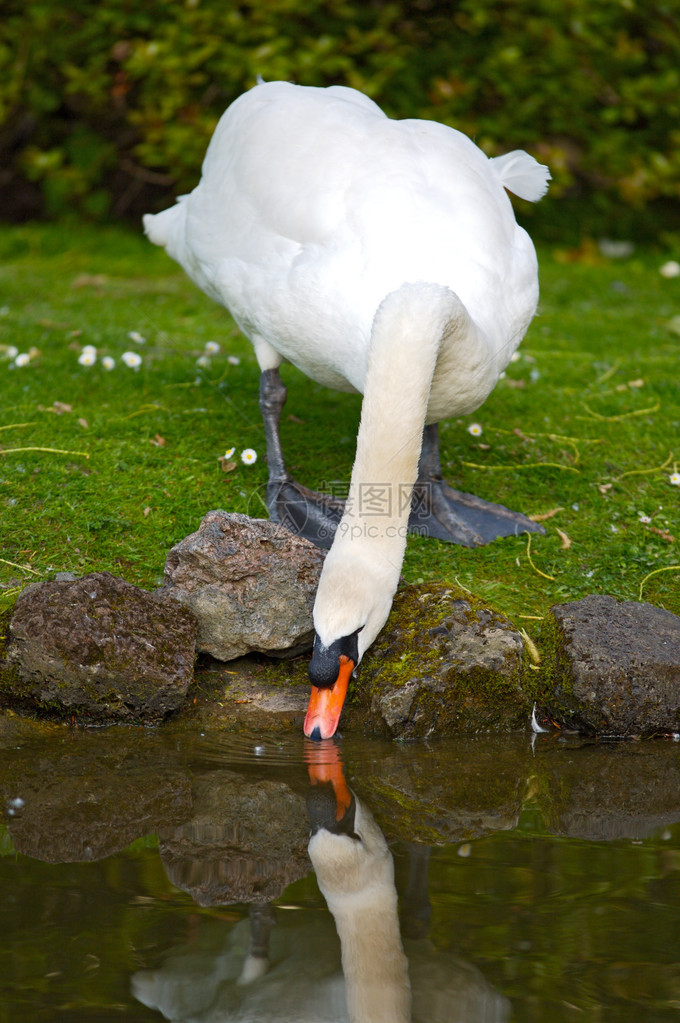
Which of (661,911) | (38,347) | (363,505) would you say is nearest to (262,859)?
(661,911)

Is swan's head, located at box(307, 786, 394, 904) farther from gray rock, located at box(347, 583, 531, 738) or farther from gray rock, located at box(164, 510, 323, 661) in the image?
gray rock, located at box(164, 510, 323, 661)

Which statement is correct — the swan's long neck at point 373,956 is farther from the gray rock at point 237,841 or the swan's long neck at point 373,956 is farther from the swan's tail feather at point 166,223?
the swan's tail feather at point 166,223

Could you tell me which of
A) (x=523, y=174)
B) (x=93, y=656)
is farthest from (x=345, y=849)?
(x=523, y=174)

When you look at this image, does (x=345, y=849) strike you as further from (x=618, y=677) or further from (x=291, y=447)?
(x=291, y=447)

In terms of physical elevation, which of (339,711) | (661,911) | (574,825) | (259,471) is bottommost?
(259,471)

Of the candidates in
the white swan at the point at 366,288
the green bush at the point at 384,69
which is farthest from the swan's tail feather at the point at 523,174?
the green bush at the point at 384,69

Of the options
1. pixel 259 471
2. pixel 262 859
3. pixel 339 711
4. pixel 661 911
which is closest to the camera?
pixel 661 911

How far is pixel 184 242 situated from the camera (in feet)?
18.6

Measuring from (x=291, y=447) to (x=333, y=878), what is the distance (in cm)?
328

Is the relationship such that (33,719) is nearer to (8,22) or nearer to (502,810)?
(502,810)

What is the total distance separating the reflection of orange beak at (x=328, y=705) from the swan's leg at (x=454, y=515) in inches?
56.2

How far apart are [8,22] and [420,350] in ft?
27.6

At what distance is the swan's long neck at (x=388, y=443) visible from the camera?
3854mm

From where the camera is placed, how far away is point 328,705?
147 inches
